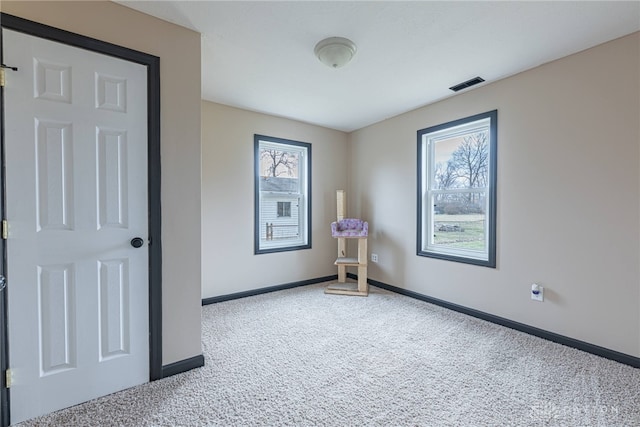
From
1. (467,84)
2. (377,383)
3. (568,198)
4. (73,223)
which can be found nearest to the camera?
(73,223)

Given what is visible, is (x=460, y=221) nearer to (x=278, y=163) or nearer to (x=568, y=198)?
(x=568, y=198)

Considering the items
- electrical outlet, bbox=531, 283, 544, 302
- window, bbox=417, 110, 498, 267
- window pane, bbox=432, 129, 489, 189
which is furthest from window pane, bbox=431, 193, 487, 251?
electrical outlet, bbox=531, 283, 544, 302

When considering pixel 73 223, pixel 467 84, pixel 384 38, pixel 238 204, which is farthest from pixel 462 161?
pixel 73 223

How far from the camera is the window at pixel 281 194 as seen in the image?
152 inches

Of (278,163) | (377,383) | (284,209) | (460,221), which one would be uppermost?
(278,163)

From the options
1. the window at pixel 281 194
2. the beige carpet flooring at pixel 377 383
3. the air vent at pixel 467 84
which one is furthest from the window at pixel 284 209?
the air vent at pixel 467 84

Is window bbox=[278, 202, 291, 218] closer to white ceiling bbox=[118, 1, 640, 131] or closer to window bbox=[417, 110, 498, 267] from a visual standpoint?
white ceiling bbox=[118, 1, 640, 131]

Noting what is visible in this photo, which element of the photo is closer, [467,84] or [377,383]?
[377,383]

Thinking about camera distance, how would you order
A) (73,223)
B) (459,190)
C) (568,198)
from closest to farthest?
(73,223) → (568,198) → (459,190)

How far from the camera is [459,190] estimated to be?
10.6 ft

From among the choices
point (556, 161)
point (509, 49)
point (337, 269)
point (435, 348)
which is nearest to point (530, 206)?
point (556, 161)

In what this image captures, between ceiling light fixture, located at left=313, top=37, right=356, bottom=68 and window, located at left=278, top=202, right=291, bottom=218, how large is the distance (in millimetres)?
2176

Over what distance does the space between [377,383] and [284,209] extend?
2689 mm

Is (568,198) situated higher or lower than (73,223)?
higher
